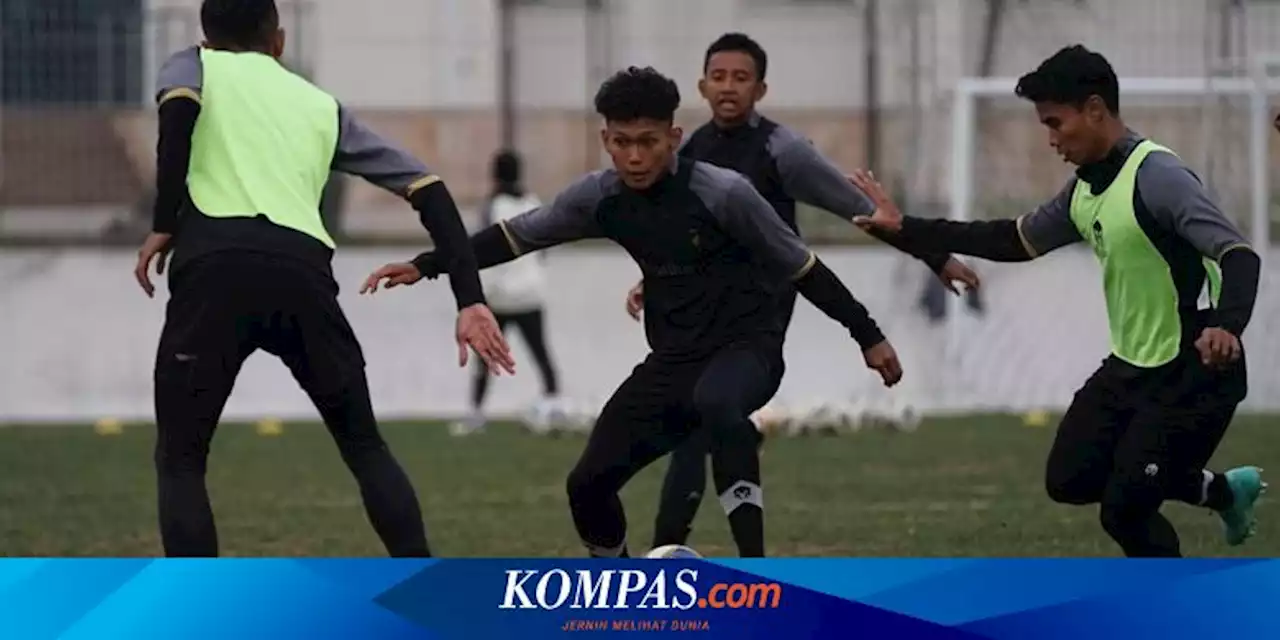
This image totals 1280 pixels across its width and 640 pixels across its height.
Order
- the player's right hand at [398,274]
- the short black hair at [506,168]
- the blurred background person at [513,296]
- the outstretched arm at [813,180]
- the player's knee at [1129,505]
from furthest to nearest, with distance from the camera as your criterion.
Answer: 1. the short black hair at [506,168]
2. the blurred background person at [513,296]
3. the outstretched arm at [813,180]
4. the player's right hand at [398,274]
5. the player's knee at [1129,505]

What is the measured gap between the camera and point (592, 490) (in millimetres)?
8047

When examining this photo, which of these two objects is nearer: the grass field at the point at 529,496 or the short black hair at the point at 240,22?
the short black hair at the point at 240,22

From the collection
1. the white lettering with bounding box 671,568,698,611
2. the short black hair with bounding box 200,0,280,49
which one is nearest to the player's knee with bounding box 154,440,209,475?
the short black hair with bounding box 200,0,280,49

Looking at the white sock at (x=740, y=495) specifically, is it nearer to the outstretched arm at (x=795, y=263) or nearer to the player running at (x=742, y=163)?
the outstretched arm at (x=795, y=263)

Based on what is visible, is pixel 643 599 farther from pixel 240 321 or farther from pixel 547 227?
pixel 547 227

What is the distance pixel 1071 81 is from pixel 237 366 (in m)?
2.67

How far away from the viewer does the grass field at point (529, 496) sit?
10211mm

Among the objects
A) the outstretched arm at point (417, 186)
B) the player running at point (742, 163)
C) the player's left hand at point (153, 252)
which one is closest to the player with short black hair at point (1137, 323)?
the player running at point (742, 163)

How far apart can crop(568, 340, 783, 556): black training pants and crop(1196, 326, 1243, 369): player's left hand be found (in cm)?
151

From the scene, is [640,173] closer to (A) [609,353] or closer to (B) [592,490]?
(B) [592,490]

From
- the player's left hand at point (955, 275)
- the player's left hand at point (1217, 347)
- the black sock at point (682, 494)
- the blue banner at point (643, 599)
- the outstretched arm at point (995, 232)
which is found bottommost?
the black sock at point (682, 494)

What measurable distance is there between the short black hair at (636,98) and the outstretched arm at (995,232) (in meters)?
0.88

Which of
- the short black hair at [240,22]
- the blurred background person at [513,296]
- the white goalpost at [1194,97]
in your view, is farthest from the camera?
the white goalpost at [1194,97]

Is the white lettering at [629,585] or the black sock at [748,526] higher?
the white lettering at [629,585]
